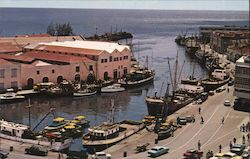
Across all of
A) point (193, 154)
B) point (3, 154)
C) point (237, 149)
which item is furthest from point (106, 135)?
point (237, 149)

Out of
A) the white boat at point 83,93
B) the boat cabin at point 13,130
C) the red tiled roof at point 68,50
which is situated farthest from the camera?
the red tiled roof at point 68,50

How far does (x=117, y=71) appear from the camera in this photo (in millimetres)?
13141

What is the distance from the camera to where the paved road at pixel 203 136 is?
18.8 feet

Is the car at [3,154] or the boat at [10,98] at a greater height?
the car at [3,154]

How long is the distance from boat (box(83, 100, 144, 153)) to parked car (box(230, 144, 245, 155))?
64.0 inches

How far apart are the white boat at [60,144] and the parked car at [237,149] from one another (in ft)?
6.98

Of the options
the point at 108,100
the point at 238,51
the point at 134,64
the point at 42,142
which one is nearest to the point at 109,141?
the point at 42,142

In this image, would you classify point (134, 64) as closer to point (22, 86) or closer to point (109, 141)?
point (22, 86)

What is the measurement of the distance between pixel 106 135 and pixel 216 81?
19.5 ft

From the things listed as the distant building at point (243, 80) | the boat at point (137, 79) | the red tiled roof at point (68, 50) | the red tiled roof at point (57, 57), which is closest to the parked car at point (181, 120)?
the distant building at point (243, 80)

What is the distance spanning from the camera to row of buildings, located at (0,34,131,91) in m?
10.8

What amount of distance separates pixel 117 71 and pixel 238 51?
4.81 meters

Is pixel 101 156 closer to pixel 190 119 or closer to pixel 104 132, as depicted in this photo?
pixel 104 132

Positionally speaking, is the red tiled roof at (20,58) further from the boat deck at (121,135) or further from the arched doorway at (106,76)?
the boat deck at (121,135)
